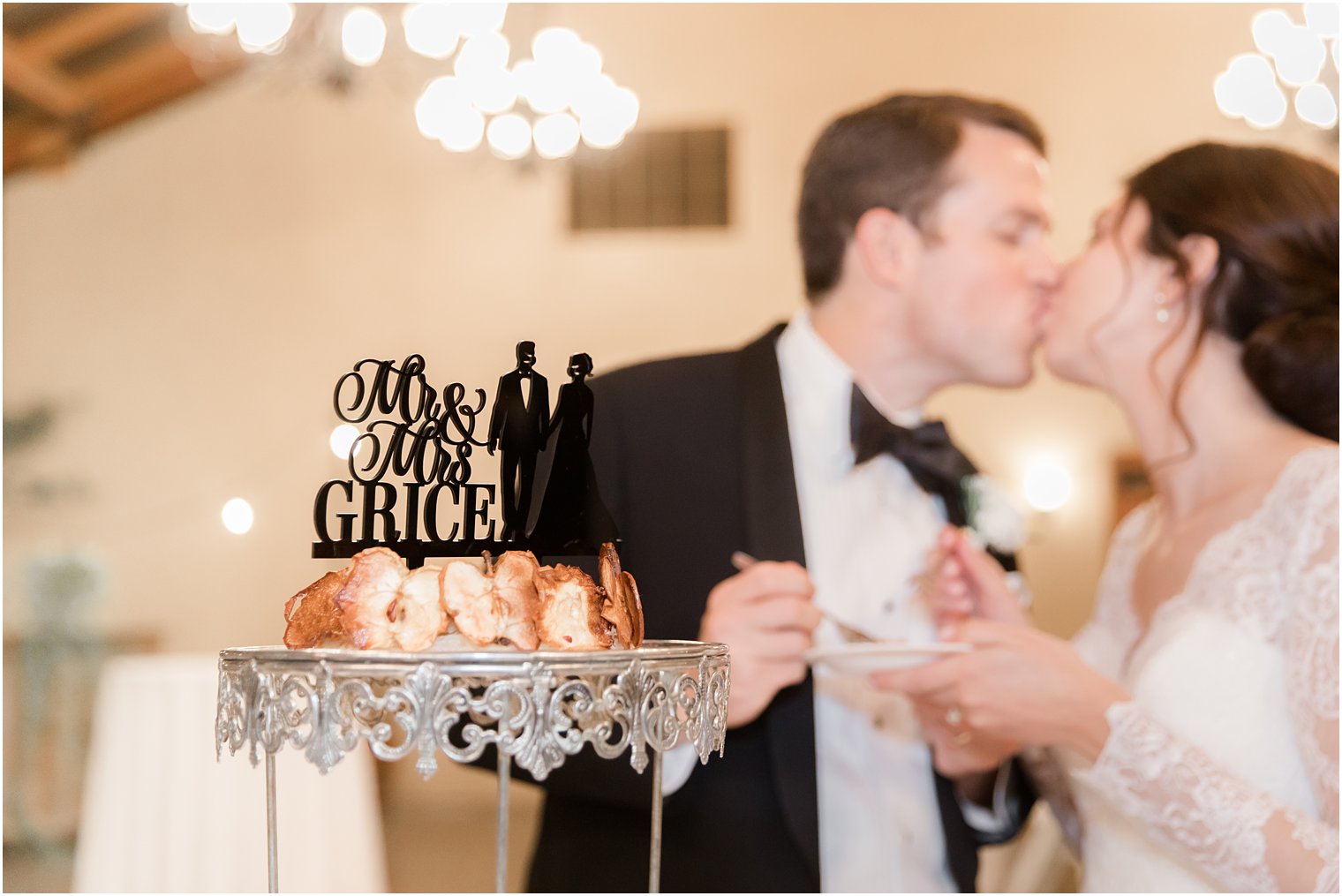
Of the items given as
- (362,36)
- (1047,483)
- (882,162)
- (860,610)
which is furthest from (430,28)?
(1047,483)

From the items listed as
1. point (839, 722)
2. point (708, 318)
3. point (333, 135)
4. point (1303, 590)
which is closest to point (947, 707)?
point (839, 722)

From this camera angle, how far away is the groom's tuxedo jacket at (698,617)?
7.45 ft

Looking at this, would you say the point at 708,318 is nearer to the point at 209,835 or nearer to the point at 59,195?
the point at 59,195

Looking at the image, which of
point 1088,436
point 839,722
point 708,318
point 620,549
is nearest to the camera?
point 620,549

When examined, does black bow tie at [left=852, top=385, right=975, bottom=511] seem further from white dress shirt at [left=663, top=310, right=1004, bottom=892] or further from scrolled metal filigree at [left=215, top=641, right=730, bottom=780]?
scrolled metal filigree at [left=215, top=641, right=730, bottom=780]

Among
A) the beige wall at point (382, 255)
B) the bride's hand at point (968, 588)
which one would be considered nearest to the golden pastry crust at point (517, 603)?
the bride's hand at point (968, 588)

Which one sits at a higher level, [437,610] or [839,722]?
[437,610]

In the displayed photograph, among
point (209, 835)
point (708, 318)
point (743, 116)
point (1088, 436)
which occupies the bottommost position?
point (209, 835)

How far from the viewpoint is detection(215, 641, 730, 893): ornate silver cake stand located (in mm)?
1085

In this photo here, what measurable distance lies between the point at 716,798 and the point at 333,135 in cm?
598

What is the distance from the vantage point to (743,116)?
709 cm

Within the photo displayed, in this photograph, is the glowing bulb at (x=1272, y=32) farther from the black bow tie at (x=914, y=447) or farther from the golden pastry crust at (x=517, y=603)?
the golden pastry crust at (x=517, y=603)

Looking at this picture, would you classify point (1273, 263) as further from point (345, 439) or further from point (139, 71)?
point (139, 71)

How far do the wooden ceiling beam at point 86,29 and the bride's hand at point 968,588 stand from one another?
577 centimetres
